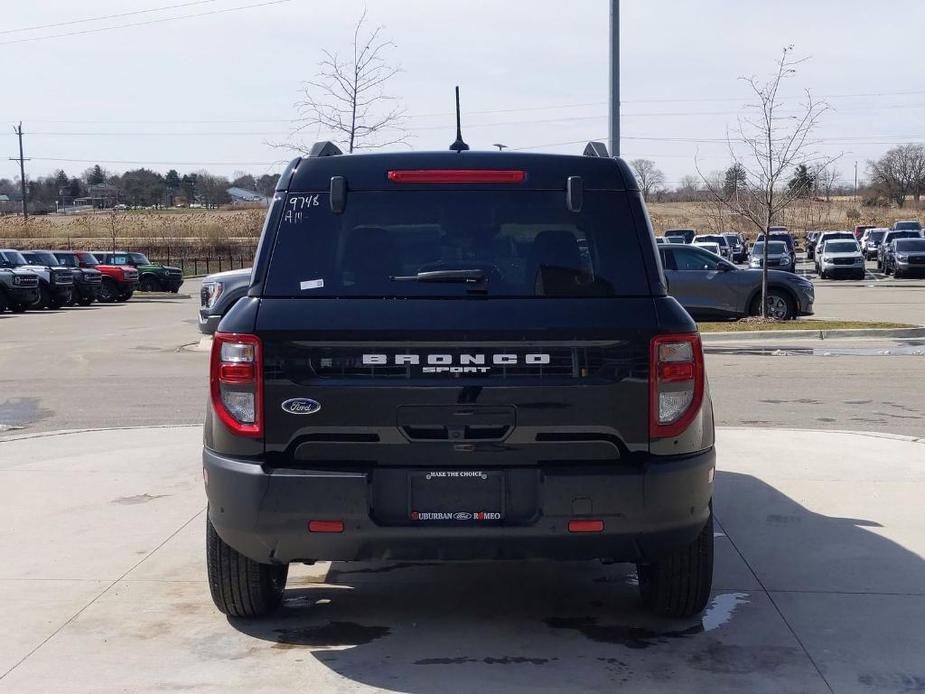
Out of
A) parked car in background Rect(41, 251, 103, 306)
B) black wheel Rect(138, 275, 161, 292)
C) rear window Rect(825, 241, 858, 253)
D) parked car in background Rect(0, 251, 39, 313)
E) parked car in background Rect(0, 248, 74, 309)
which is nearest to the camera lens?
parked car in background Rect(0, 251, 39, 313)

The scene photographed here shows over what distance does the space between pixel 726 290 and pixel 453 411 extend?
1825 centimetres

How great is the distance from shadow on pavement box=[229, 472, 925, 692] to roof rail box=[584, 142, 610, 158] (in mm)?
2029

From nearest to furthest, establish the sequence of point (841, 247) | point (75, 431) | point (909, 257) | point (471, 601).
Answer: point (471, 601) < point (75, 431) < point (909, 257) < point (841, 247)

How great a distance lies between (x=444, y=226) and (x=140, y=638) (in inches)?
88.4

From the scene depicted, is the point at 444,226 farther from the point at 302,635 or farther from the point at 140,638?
the point at 140,638

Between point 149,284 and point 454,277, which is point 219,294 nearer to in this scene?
point 454,277

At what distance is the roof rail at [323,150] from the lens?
5.17m

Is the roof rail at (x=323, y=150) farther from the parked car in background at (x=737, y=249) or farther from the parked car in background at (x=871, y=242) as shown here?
the parked car in background at (x=871, y=242)

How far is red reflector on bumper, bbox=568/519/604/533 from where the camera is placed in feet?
14.7

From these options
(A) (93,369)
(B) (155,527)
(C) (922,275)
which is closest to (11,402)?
(A) (93,369)

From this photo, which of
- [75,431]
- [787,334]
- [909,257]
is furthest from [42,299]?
[909,257]

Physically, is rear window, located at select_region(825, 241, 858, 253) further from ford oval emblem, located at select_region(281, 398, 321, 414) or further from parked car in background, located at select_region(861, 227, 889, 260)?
ford oval emblem, located at select_region(281, 398, 321, 414)

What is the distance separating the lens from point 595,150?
5.36 m

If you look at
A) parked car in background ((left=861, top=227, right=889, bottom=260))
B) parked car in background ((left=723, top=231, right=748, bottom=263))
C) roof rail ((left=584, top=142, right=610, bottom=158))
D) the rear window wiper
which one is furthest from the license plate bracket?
parked car in background ((left=861, top=227, right=889, bottom=260))
